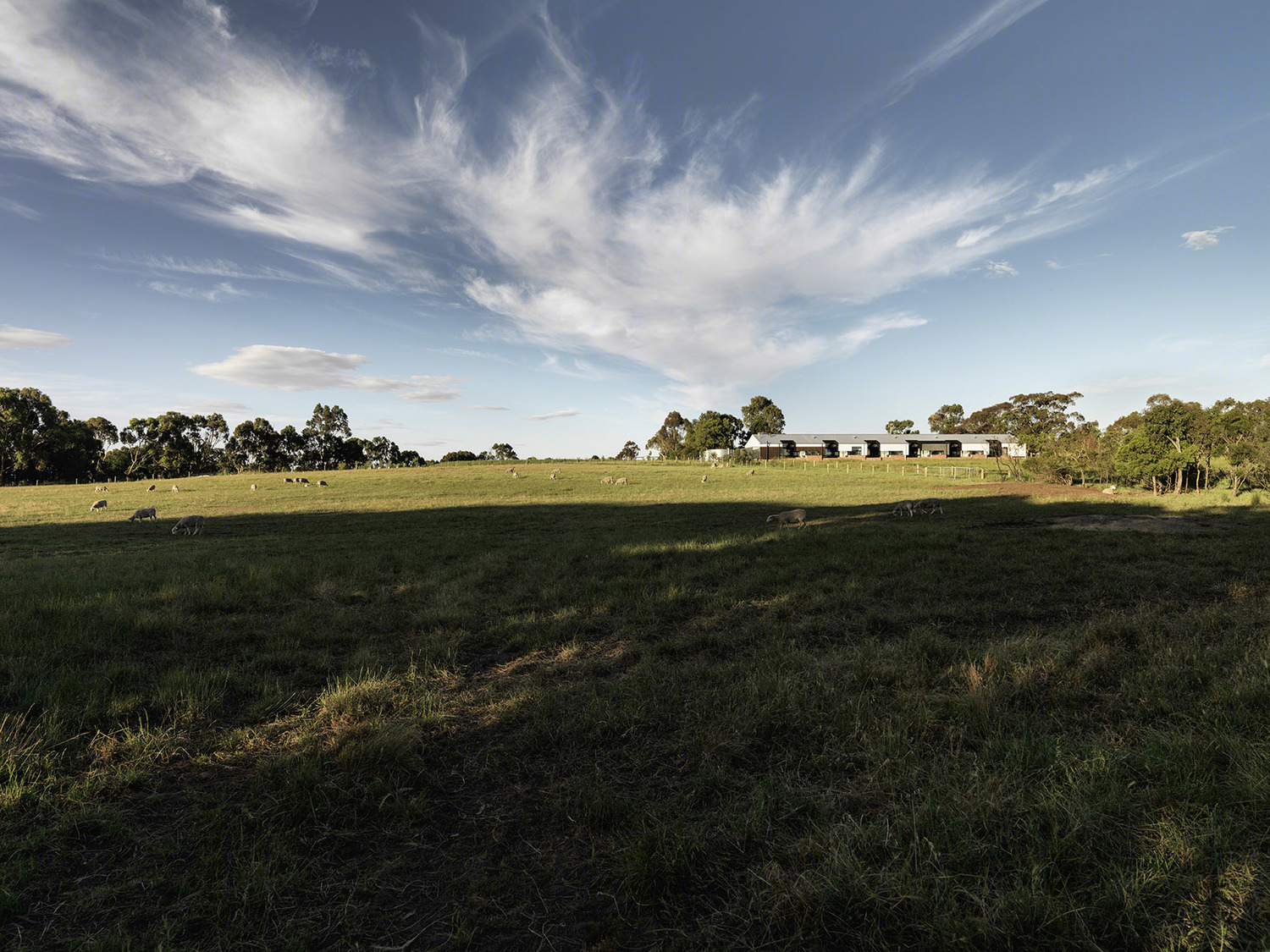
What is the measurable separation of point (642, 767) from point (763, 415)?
5559 inches

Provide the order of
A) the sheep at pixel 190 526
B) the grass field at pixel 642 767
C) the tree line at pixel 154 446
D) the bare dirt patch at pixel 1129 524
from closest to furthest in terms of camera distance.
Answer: the grass field at pixel 642 767, the bare dirt patch at pixel 1129 524, the sheep at pixel 190 526, the tree line at pixel 154 446

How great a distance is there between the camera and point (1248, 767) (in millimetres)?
3848

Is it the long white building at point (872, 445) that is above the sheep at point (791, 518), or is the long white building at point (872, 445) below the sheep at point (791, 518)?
above

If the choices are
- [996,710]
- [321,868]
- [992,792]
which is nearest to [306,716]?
[321,868]

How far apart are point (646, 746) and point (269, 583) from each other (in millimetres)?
10901

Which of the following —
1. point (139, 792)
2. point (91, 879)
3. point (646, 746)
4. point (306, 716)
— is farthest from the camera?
point (306, 716)

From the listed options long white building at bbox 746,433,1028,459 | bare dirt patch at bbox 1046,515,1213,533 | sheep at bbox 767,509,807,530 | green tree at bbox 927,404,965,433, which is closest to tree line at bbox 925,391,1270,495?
bare dirt patch at bbox 1046,515,1213,533

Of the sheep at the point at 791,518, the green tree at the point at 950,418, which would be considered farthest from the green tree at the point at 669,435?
the sheep at the point at 791,518

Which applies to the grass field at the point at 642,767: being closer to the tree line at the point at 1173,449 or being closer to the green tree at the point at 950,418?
the tree line at the point at 1173,449

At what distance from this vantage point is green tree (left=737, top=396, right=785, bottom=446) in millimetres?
140375

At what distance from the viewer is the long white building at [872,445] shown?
12231 centimetres

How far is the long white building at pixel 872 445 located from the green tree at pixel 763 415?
10.9 metres

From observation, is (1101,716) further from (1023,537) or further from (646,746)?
(1023,537)

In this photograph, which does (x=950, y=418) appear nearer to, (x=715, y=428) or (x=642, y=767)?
(x=715, y=428)
